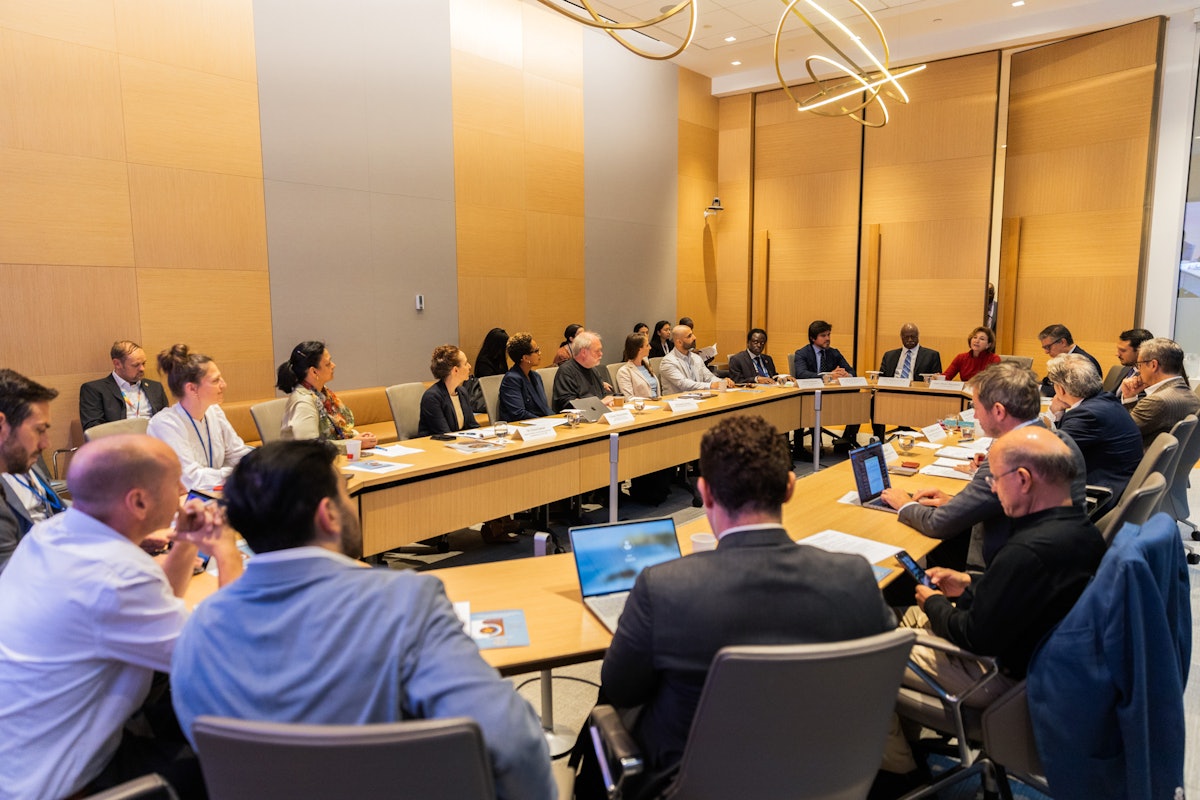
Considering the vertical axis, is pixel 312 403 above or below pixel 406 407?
above

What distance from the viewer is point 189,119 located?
562cm

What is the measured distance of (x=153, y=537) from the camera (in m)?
2.52

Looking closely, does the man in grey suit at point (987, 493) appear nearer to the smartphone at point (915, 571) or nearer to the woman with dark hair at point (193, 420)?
the smartphone at point (915, 571)

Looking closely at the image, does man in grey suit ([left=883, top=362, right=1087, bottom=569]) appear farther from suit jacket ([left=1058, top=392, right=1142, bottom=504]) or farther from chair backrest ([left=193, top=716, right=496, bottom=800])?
chair backrest ([left=193, top=716, right=496, bottom=800])

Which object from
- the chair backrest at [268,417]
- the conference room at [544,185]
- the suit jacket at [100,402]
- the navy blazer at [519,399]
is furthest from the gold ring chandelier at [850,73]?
the suit jacket at [100,402]

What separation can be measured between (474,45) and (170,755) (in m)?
7.20

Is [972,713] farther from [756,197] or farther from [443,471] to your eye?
[756,197]

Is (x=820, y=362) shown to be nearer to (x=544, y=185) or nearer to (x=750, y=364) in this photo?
(x=750, y=364)

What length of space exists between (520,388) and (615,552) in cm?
346

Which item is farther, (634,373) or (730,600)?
(634,373)

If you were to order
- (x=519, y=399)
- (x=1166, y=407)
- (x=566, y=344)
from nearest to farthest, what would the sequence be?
(x=1166, y=407), (x=519, y=399), (x=566, y=344)

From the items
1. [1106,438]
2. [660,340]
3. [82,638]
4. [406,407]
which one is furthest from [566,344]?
[82,638]

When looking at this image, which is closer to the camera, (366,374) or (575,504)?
(575,504)

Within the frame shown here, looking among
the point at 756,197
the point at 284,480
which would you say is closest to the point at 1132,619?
the point at 284,480
